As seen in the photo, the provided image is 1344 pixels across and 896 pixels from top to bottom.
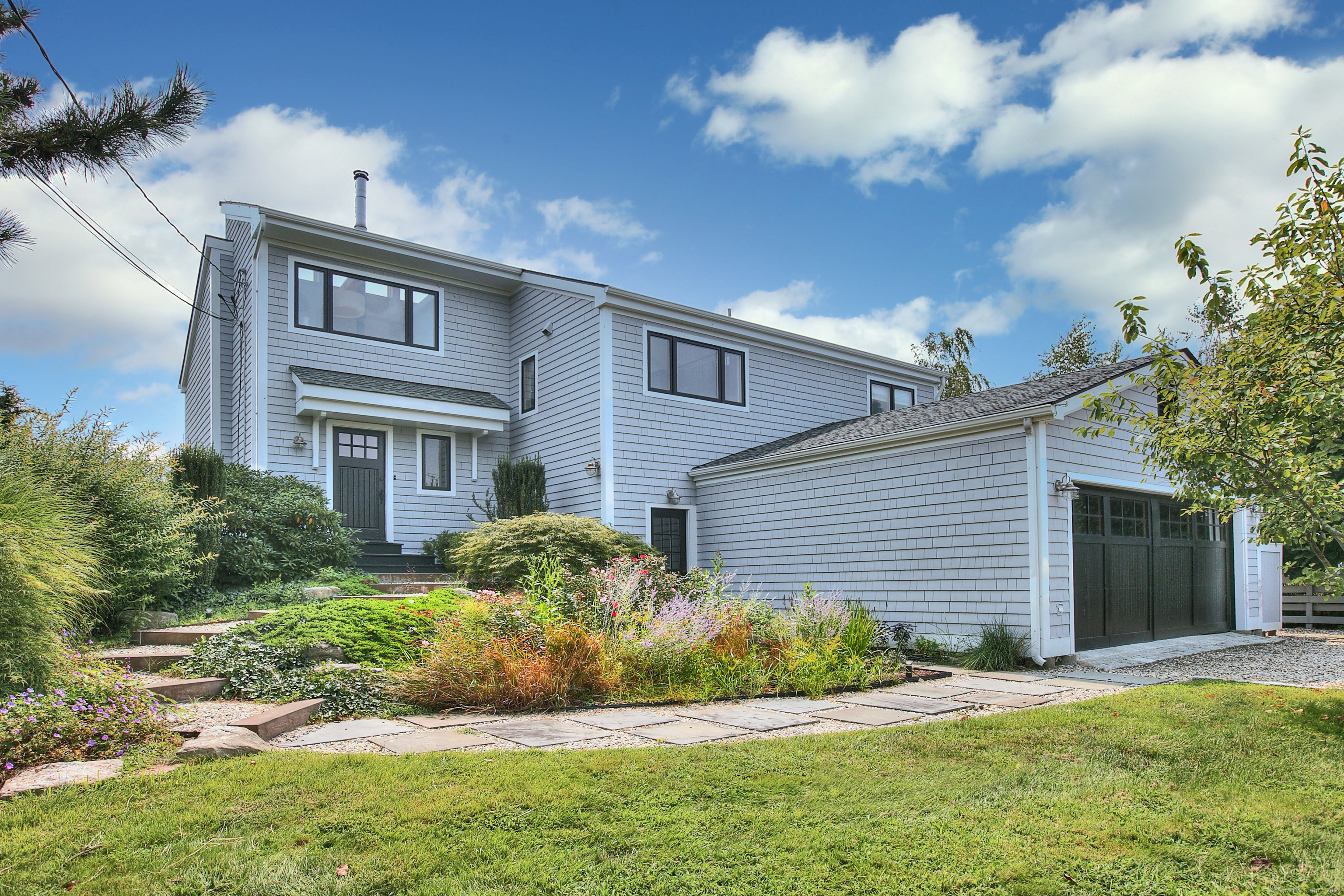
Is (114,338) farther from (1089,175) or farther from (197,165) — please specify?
(1089,175)

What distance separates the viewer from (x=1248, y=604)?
12117 millimetres

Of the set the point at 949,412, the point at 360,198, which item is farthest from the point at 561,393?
the point at 949,412

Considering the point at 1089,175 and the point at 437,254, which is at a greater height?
the point at 1089,175

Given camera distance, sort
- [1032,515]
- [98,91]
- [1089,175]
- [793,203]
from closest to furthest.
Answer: [98,91] < [1032,515] < [1089,175] < [793,203]

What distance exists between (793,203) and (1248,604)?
1011cm

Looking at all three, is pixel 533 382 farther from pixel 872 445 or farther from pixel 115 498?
pixel 115 498

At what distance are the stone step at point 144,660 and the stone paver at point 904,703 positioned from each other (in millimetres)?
5362

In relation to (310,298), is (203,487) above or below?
below

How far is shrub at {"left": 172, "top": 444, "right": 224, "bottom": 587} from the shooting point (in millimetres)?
9328

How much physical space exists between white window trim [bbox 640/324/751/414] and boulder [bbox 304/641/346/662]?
707 cm

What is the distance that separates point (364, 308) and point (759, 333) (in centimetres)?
678

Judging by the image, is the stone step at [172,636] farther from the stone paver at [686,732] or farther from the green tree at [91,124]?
the stone paver at [686,732]

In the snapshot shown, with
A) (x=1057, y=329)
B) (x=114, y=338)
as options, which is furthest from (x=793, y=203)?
(x=1057, y=329)

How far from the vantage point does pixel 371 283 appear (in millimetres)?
13148
